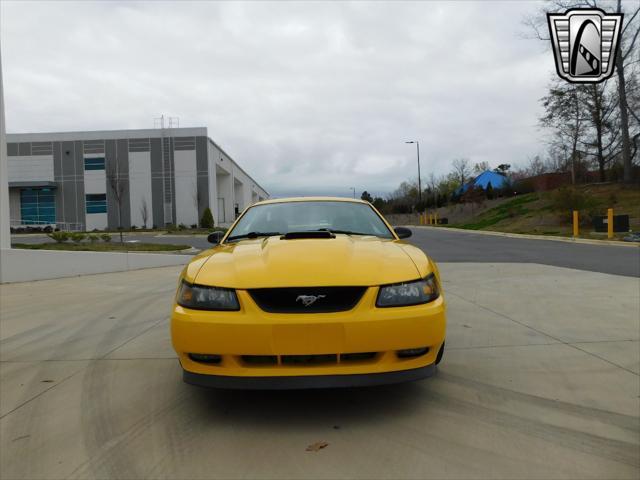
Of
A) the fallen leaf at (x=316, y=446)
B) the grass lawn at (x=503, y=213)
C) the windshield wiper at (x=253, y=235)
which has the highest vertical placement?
the grass lawn at (x=503, y=213)

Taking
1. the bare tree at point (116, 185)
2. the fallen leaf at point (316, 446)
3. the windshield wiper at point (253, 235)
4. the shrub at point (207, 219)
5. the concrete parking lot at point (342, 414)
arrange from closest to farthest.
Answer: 1. the concrete parking lot at point (342, 414)
2. the fallen leaf at point (316, 446)
3. the windshield wiper at point (253, 235)
4. the bare tree at point (116, 185)
5. the shrub at point (207, 219)

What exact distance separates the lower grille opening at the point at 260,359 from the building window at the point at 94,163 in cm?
4681

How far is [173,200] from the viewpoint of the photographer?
143 feet

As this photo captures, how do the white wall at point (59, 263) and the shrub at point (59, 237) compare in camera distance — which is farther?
the shrub at point (59, 237)

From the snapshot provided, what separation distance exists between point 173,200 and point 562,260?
37.5 meters

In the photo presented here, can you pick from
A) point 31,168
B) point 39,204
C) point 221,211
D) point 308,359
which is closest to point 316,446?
point 308,359

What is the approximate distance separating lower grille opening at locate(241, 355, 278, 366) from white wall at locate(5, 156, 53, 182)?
4907cm

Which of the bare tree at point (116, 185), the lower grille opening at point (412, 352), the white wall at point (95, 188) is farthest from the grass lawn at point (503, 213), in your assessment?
the white wall at point (95, 188)

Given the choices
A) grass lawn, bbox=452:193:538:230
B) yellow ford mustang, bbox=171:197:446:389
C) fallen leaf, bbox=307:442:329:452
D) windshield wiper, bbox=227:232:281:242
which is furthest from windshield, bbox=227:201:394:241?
grass lawn, bbox=452:193:538:230

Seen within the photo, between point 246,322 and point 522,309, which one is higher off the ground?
point 246,322

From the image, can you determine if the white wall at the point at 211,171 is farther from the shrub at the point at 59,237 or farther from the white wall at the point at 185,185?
the shrub at the point at 59,237

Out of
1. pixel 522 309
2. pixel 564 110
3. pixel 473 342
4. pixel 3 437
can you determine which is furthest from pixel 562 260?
pixel 564 110

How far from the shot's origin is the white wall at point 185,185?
4312 centimetres

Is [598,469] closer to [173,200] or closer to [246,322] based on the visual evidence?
[246,322]
